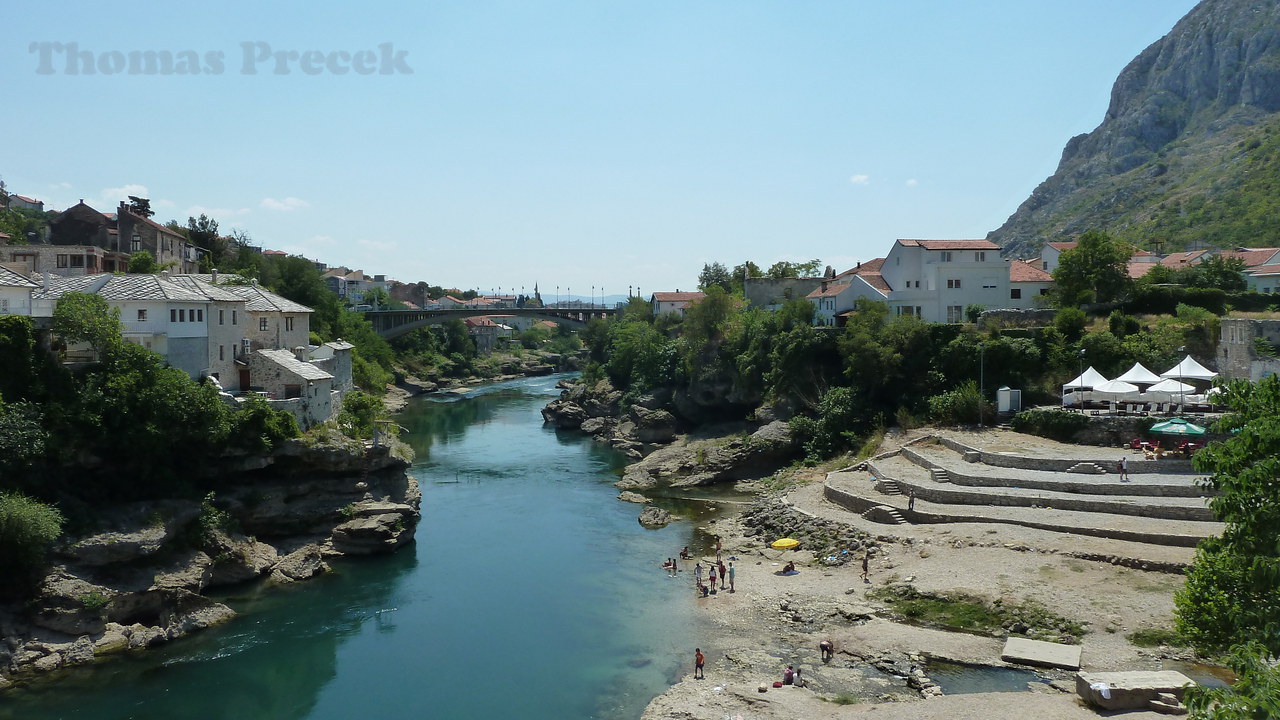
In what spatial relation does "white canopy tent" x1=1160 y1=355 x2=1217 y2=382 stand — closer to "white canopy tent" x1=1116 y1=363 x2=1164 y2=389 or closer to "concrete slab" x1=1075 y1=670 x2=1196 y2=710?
"white canopy tent" x1=1116 y1=363 x2=1164 y2=389

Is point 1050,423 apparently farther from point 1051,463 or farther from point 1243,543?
point 1243,543

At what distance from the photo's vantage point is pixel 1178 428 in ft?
108

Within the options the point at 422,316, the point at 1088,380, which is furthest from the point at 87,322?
the point at 422,316

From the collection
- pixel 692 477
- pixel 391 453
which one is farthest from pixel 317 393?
pixel 692 477

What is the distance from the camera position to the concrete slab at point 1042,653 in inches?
849

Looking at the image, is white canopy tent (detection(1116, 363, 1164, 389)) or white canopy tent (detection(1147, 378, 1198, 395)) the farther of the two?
white canopy tent (detection(1116, 363, 1164, 389))

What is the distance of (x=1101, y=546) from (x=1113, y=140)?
144042 mm

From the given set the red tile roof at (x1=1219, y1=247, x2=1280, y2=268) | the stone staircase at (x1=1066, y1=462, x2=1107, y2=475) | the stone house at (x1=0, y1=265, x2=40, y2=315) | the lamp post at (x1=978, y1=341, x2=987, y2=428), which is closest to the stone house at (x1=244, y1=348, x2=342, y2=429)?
the stone house at (x1=0, y1=265, x2=40, y2=315)

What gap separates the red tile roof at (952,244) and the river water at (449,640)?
25590 mm

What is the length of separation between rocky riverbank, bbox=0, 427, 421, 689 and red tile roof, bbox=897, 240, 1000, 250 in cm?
3355

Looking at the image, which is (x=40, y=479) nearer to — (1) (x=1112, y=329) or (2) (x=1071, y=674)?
(2) (x=1071, y=674)

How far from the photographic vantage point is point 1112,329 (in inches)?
1757

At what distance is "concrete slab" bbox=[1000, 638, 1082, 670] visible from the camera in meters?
21.6

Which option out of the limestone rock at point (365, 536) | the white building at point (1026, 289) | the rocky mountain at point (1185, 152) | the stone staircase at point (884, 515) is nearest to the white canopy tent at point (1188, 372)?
the stone staircase at point (884, 515)
